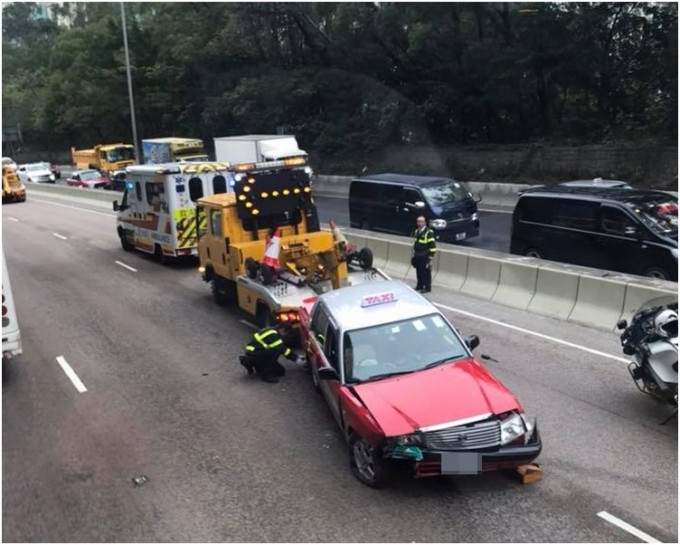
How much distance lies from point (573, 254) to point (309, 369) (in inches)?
279

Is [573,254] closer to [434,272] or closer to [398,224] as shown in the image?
[434,272]

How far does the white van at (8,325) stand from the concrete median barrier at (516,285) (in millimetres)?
8343

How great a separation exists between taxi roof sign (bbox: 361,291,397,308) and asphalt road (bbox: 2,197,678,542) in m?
1.50

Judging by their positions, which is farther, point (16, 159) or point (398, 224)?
point (16, 159)

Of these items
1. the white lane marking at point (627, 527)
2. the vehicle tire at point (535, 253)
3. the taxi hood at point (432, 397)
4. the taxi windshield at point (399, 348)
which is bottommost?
the white lane marking at point (627, 527)

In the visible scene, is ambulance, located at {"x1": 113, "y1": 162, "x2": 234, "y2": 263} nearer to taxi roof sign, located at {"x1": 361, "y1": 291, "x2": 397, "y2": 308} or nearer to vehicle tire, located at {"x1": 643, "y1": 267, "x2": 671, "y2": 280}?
vehicle tire, located at {"x1": 643, "y1": 267, "x2": 671, "y2": 280}

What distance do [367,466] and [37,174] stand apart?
5652 centimetres

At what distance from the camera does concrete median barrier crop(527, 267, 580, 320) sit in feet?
41.8

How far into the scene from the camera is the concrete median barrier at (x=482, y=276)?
1455cm

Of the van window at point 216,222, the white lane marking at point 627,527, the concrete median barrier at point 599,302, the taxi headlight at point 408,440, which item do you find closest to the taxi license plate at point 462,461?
the taxi headlight at point 408,440

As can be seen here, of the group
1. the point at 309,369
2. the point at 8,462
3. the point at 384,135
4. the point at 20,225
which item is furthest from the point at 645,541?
the point at 384,135

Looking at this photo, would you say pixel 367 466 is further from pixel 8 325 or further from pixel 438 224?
pixel 438 224

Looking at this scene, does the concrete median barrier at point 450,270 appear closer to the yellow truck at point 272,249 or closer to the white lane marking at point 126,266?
the yellow truck at point 272,249

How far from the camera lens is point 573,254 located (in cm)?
1495
